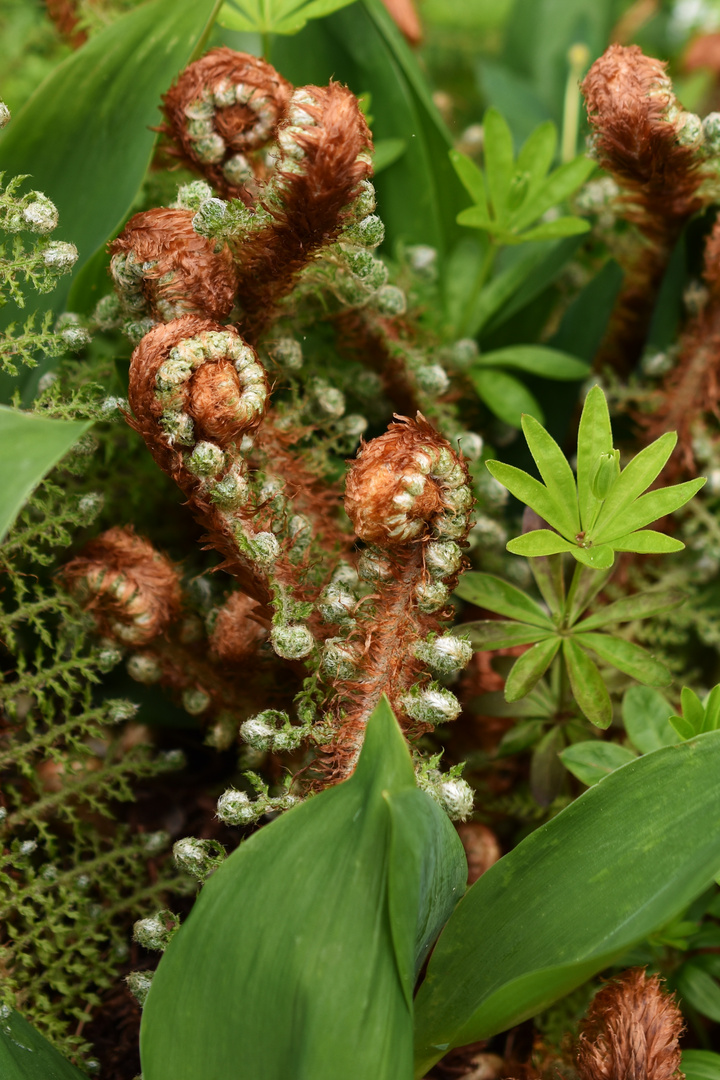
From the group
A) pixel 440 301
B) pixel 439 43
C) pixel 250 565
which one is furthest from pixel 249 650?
pixel 439 43

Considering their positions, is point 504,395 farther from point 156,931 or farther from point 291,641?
point 156,931

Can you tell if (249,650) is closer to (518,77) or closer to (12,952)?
(12,952)

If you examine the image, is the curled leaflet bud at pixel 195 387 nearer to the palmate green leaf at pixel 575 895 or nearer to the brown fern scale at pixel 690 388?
the palmate green leaf at pixel 575 895

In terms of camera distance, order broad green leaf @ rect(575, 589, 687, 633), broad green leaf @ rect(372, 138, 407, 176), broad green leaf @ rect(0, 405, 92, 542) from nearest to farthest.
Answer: broad green leaf @ rect(0, 405, 92, 542) < broad green leaf @ rect(575, 589, 687, 633) < broad green leaf @ rect(372, 138, 407, 176)

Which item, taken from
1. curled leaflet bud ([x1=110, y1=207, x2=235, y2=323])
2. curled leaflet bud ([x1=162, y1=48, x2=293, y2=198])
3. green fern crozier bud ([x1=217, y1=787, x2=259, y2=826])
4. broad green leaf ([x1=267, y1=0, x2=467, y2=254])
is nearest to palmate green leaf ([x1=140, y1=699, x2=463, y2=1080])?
green fern crozier bud ([x1=217, y1=787, x2=259, y2=826])

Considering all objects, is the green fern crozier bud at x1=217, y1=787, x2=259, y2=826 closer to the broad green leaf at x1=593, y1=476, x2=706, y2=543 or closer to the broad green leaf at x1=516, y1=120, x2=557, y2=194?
the broad green leaf at x1=593, y1=476, x2=706, y2=543
